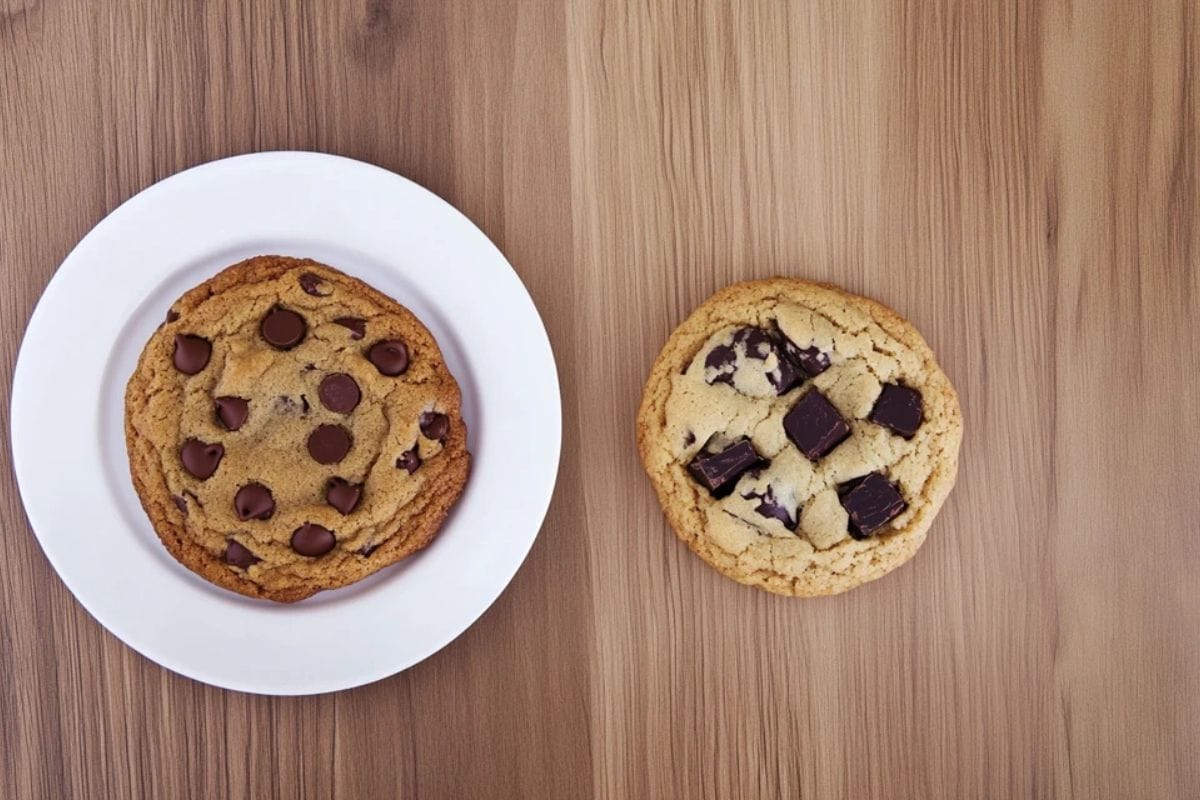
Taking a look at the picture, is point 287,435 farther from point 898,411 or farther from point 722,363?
point 898,411

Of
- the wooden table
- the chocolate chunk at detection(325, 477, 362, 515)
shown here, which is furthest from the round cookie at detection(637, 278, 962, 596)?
the chocolate chunk at detection(325, 477, 362, 515)

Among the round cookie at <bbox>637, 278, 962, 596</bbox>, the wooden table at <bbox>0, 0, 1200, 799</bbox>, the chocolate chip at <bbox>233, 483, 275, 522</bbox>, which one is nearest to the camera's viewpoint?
the chocolate chip at <bbox>233, 483, 275, 522</bbox>

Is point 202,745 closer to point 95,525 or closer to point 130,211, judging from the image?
point 95,525

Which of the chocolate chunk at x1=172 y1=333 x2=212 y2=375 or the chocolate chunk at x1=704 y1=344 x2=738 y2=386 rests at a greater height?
the chocolate chunk at x1=172 y1=333 x2=212 y2=375

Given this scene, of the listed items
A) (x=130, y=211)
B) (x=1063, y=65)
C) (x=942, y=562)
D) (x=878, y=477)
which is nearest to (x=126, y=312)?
(x=130, y=211)

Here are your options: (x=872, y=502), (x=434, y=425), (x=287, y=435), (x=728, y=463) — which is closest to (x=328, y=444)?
(x=287, y=435)

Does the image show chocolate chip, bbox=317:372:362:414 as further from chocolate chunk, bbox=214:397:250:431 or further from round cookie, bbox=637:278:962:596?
round cookie, bbox=637:278:962:596

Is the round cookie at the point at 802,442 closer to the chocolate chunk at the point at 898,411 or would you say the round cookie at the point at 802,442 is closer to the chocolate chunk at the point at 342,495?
the chocolate chunk at the point at 898,411
